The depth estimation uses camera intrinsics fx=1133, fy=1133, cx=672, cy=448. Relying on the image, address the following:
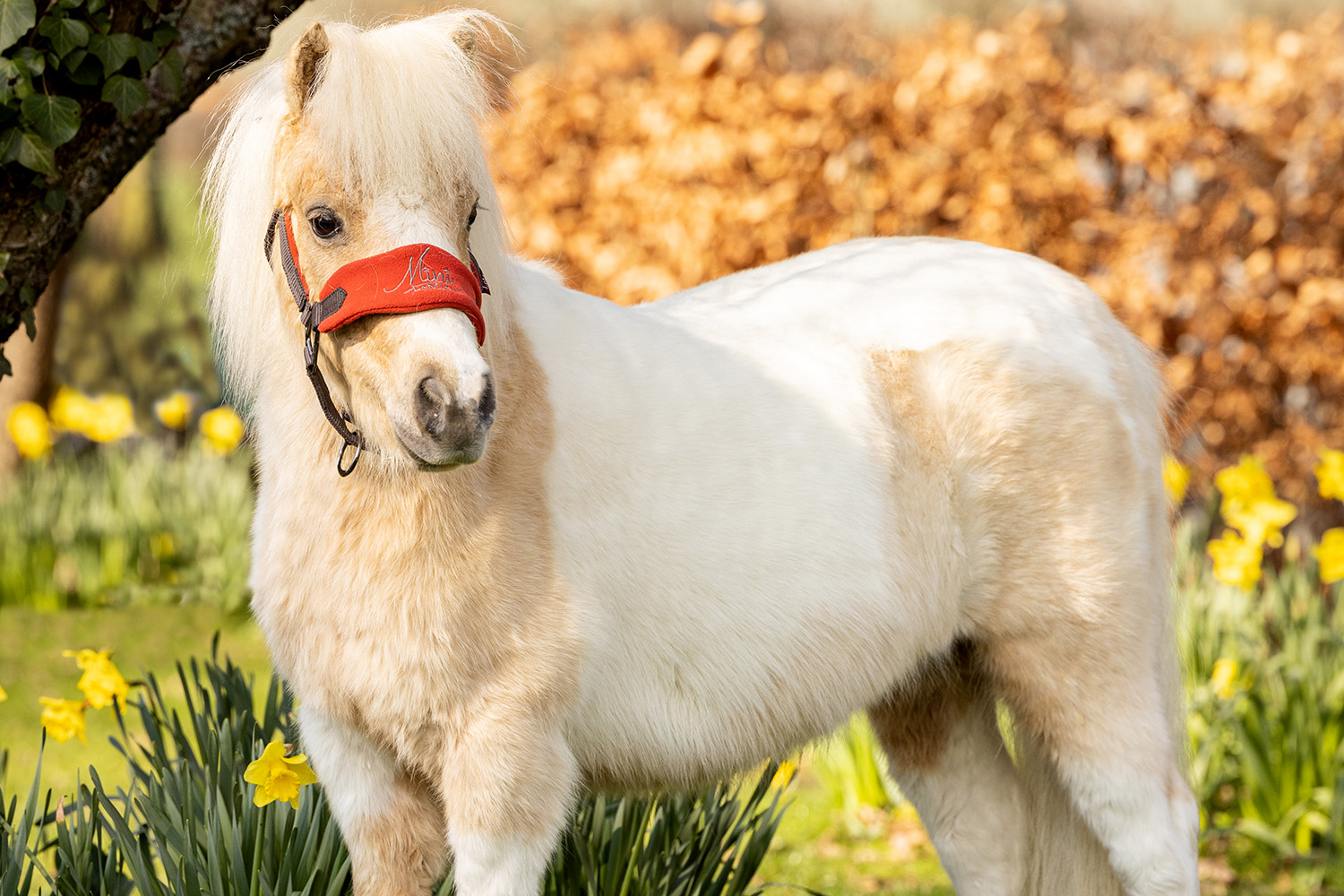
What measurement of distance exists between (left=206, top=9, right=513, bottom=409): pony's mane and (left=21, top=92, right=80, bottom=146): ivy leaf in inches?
16.1

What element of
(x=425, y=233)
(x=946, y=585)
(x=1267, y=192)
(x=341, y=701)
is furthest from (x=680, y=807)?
(x=1267, y=192)

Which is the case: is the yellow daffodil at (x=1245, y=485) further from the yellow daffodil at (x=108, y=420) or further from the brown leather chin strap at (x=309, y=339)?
the yellow daffodil at (x=108, y=420)

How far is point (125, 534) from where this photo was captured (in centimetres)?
645

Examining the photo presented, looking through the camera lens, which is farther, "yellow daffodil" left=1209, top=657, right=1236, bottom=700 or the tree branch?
"yellow daffodil" left=1209, top=657, right=1236, bottom=700

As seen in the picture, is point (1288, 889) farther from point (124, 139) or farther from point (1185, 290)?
point (124, 139)

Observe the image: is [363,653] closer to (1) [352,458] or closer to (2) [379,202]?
(1) [352,458]

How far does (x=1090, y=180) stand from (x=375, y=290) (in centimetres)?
465

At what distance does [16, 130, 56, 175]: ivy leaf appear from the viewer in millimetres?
2223

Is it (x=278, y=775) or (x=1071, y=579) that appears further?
(x=1071, y=579)

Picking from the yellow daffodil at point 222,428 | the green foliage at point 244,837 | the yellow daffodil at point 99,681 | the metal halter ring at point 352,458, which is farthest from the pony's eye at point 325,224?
the yellow daffodil at point 222,428

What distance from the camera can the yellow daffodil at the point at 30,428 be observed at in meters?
6.44

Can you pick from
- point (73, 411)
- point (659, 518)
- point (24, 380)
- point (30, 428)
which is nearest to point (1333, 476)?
point (659, 518)

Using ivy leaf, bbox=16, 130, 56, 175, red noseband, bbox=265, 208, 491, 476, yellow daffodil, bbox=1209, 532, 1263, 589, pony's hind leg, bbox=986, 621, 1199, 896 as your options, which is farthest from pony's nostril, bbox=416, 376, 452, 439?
yellow daffodil, bbox=1209, 532, 1263, 589

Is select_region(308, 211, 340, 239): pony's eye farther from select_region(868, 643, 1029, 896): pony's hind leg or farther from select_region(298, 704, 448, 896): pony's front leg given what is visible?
select_region(868, 643, 1029, 896): pony's hind leg
